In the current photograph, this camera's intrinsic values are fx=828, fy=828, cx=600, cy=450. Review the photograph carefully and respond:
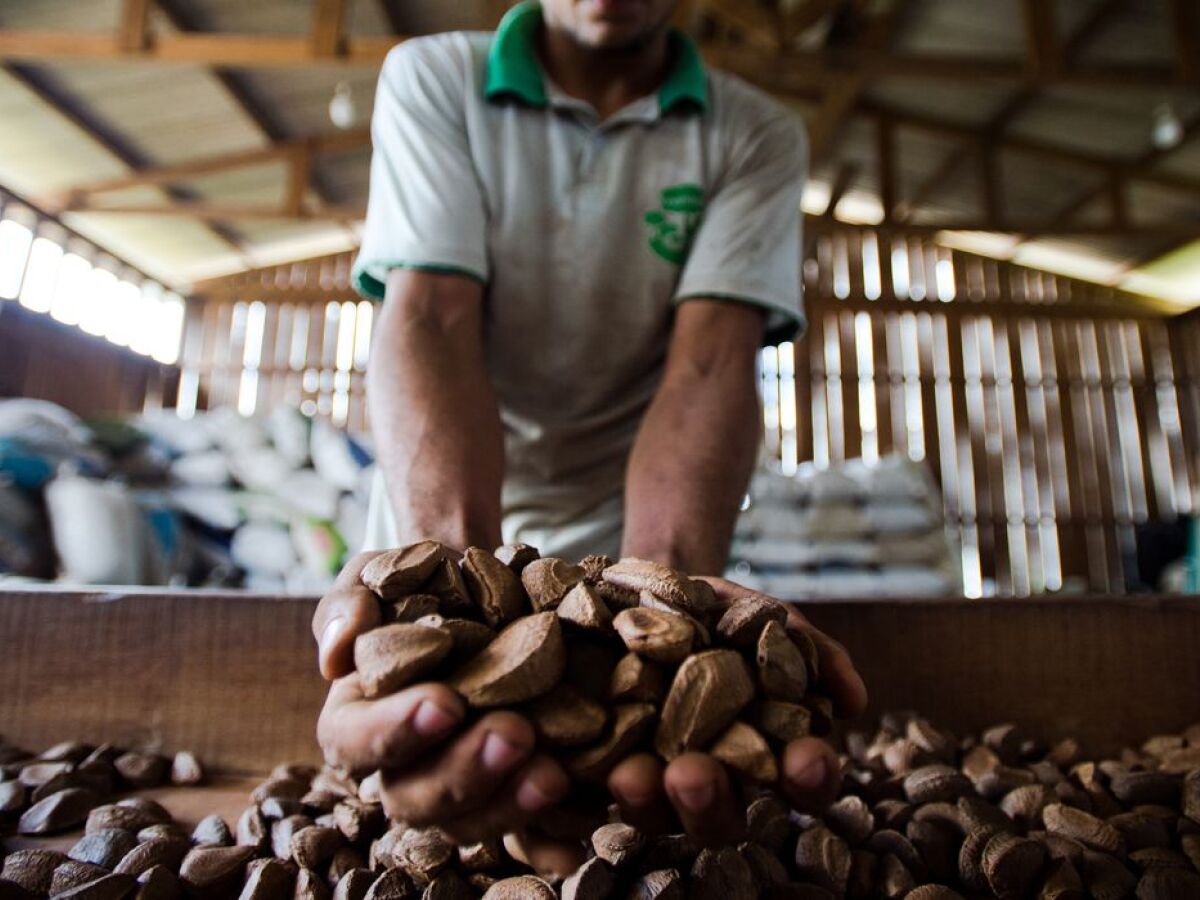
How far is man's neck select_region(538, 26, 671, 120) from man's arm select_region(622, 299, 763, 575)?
42 cm

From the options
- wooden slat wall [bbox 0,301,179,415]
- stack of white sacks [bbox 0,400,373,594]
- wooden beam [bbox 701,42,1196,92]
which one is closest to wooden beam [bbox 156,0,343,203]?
wooden slat wall [bbox 0,301,179,415]

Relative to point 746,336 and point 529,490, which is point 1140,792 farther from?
point 529,490

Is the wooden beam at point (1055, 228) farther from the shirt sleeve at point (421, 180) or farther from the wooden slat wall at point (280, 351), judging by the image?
the shirt sleeve at point (421, 180)

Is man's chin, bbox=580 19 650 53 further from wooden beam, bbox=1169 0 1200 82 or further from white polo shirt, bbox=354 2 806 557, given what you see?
wooden beam, bbox=1169 0 1200 82

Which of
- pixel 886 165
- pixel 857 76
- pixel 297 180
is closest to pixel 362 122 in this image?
pixel 297 180

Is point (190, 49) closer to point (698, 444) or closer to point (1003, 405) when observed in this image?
point (698, 444)

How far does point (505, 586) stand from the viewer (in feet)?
2.34

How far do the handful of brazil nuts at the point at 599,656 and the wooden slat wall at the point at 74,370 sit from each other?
6191 millimetres

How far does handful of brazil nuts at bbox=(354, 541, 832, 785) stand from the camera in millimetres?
599

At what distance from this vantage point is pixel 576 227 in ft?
4.63

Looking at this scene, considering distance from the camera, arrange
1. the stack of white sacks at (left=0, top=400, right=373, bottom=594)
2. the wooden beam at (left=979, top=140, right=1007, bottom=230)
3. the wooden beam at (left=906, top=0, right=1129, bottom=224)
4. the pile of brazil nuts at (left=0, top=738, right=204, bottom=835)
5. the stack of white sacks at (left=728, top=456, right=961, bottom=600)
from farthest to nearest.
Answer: the wooden beam at (left=979, top=140, right=1007, bottom=230) → the wooden beam at (left=906, top=0, right=1129, bottom=224) → the stack of white sacks at (left=728, top=456, right=961, bottom=600) → the stack of white sacks at (left=0, top=400, right=373, bottom=594) → the pile of brazil nuts at (left=0, top=738, right=204, bottom=835)

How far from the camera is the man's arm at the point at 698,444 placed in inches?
43.7

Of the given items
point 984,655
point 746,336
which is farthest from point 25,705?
point 984,655

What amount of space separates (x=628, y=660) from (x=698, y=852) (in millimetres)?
264
